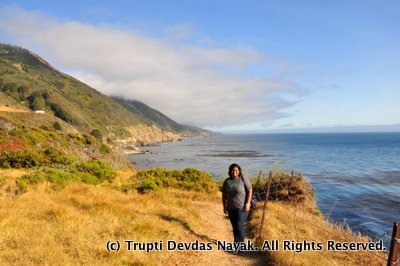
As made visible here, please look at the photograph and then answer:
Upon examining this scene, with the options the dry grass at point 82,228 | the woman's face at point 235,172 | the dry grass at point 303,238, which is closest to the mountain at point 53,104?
the dry grass at point 82,228

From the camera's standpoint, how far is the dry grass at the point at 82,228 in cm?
624

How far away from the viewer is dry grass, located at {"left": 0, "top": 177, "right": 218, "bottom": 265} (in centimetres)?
624

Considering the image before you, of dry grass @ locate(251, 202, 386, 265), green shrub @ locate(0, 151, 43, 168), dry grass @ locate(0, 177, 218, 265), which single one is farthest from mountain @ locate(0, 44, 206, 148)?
dry grass @ locate(251, 202, 386, 265)

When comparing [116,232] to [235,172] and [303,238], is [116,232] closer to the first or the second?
[235,172]

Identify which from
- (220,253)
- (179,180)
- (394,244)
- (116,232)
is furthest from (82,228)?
(179,180)

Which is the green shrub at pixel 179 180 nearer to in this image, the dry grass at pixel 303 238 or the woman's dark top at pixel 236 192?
the dry grass at pixel 303 238

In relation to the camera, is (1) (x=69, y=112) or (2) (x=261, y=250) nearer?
(2) (x=261, y=250)

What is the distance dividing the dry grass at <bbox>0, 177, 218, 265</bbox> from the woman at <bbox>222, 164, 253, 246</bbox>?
1554mm

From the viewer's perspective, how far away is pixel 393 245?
201 inches

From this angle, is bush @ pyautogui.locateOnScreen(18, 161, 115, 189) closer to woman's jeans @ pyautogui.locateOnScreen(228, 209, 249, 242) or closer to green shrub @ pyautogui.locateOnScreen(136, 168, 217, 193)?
green shrub @ pyautogui.locateOnScreen(136, 168, 217, 193)

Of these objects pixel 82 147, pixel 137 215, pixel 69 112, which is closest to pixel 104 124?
pixel 69 112

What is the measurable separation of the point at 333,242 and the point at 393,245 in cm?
510

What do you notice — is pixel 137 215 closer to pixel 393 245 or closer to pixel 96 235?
pixel 96 235

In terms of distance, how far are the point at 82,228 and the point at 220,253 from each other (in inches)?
147
